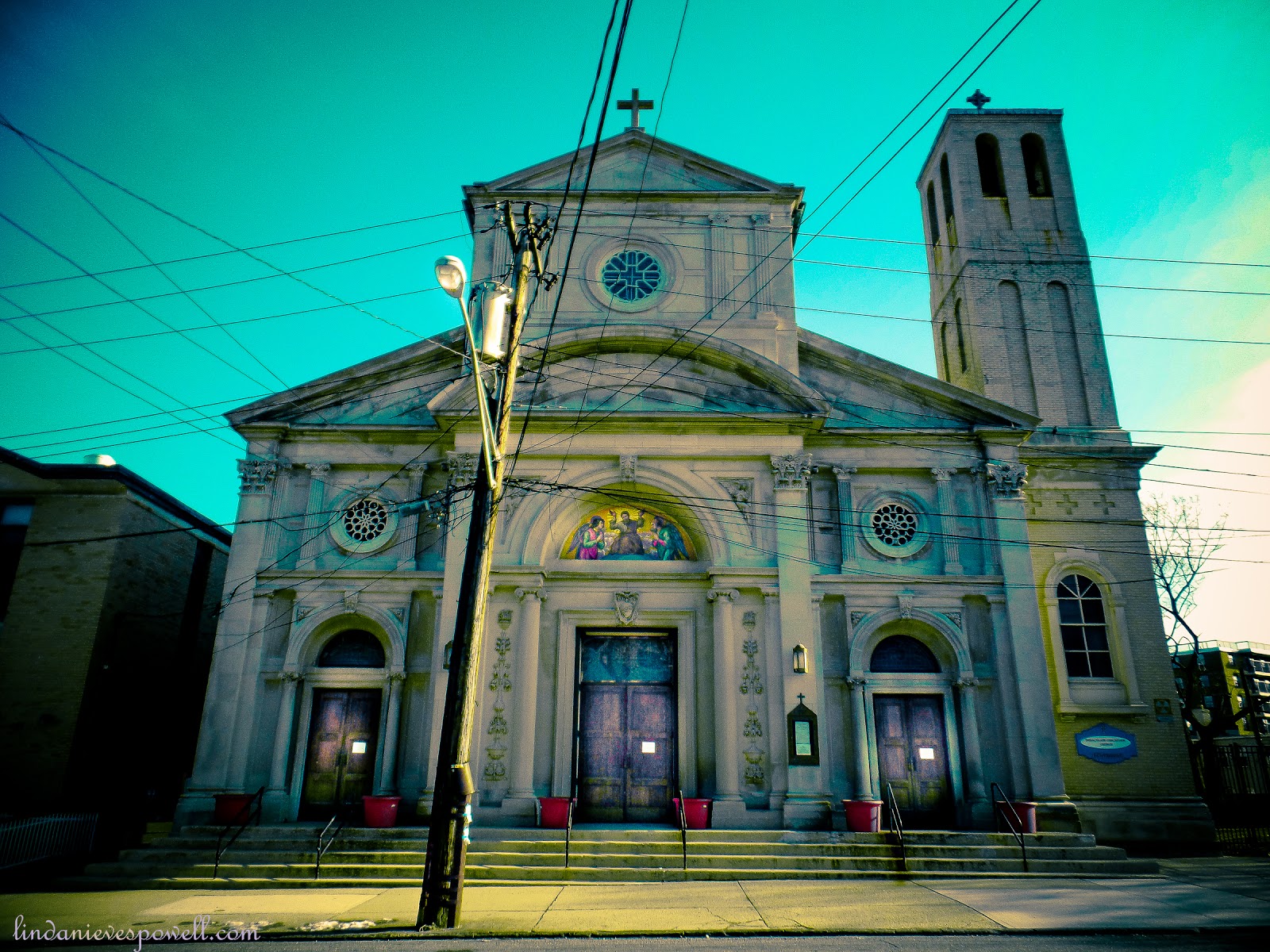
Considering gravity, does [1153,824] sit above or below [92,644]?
below

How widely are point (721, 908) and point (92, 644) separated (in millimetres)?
14747

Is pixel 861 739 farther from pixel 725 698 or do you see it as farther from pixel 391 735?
pixel 391 735

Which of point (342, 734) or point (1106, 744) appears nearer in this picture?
point (342, 734)

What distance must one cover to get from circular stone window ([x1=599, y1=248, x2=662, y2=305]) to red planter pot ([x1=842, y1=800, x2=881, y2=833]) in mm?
11025

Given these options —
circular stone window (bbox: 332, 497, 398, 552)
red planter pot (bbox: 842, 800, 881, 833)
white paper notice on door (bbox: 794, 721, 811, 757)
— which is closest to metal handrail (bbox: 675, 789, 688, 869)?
white paper notice on door (bbox: 794, 721, 811, 757)

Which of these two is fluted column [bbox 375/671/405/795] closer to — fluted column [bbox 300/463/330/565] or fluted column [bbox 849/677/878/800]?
fluted column [bbox 300/463/330/565]

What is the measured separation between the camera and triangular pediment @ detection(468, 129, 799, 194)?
1883cm

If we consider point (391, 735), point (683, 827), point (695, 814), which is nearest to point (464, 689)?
point (683, 827)

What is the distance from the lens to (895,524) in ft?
55.5

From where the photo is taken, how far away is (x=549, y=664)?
15930 mm

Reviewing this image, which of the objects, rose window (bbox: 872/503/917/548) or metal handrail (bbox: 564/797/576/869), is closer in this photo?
metal handrail (bbox: 564/797/576/869)

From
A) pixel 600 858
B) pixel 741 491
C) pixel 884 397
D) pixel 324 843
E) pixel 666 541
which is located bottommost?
pixel 600 858

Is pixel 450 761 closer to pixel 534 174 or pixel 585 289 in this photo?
pixel 585 289

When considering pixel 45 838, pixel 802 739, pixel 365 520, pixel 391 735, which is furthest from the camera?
pixel 365 520
